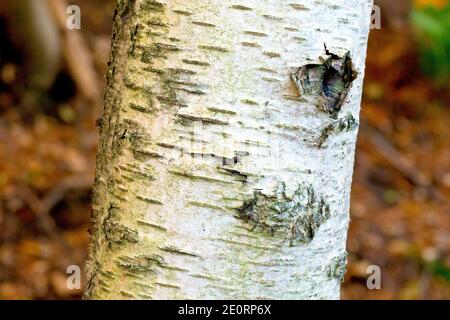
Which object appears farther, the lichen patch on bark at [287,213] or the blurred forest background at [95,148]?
the blurred forest background at [95,148]

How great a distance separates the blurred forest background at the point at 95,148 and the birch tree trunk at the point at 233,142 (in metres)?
2.49

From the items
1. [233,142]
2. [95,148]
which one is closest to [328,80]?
[233,142]

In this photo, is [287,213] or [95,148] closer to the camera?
[287,213]

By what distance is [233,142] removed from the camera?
4.09 ft

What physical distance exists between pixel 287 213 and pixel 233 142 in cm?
17

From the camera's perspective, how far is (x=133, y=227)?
1338 millimetres

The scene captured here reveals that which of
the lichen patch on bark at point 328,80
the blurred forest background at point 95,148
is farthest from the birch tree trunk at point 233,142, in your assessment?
the blurred forest background at point 95,148

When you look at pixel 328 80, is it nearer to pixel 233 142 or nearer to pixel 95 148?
pixel 233 142

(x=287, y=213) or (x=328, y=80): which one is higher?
(x=328, y=80)

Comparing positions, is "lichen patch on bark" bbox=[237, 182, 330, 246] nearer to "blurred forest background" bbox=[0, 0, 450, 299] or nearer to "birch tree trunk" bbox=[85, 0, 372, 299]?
"birch tree trunk" bbox=[85, 0, 372, 299]

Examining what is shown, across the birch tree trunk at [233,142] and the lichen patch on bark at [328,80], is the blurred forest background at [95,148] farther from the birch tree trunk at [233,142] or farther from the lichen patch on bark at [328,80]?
the lichen patch on bark at [328,80]

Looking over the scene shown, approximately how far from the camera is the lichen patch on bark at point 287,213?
1.27 meters

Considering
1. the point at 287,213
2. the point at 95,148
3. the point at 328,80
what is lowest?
the point at 95,148
